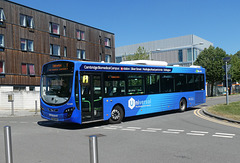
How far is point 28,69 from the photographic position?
29.5 metres

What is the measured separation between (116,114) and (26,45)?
69.2ft

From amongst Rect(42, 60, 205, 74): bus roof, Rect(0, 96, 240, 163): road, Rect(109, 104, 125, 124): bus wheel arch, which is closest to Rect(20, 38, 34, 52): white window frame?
Rect(42, 60, 205, 74): bus roof

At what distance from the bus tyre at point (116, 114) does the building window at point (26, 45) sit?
2067 cm

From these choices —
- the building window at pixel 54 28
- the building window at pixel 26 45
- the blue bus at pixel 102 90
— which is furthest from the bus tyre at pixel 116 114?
the building window at pixel 54 28

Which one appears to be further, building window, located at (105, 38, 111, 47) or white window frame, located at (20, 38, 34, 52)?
building window, located at (105, 38, 111, 47)

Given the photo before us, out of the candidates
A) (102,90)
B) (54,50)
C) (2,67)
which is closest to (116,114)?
(102,90)

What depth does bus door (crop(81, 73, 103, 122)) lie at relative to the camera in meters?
10.7

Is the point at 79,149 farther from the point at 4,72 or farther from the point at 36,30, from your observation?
the point at 36,30

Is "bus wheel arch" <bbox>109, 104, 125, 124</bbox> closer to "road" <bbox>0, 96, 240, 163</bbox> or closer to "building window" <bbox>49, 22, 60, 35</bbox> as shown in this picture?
"road" <bbox>0, 96, 240, 163</bbox>

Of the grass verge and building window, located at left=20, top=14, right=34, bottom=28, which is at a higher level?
building window, located at left=20, top=14, right=34, bottom=28

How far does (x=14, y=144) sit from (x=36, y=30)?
2527 centimetres

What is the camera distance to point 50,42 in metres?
32.5

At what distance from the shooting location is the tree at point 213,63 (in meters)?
46.4

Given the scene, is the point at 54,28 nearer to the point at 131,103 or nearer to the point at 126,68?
the point at 126,68
